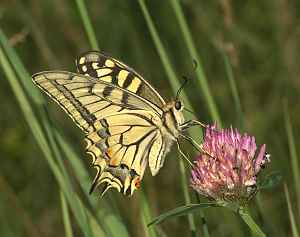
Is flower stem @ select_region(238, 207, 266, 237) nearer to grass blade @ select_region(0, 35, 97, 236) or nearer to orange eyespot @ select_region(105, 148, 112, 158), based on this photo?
grass blade @ select_region(0, 35, 97, 236)

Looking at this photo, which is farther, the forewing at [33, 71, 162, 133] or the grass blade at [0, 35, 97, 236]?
the forewing at [33, 71, 162, 133]

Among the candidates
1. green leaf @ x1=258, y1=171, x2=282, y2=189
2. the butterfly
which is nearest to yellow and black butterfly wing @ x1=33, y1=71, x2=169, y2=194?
the butterfly

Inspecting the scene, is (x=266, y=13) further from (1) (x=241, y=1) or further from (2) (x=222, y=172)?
(2) (x=222, y=172)

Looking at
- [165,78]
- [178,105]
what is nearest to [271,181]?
[178,105]

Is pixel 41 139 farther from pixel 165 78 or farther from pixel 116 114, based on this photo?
pixel 165 78

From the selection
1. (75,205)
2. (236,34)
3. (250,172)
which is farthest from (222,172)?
(236,34)

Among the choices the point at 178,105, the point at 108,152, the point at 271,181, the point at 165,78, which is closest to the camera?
the point at 271,181
